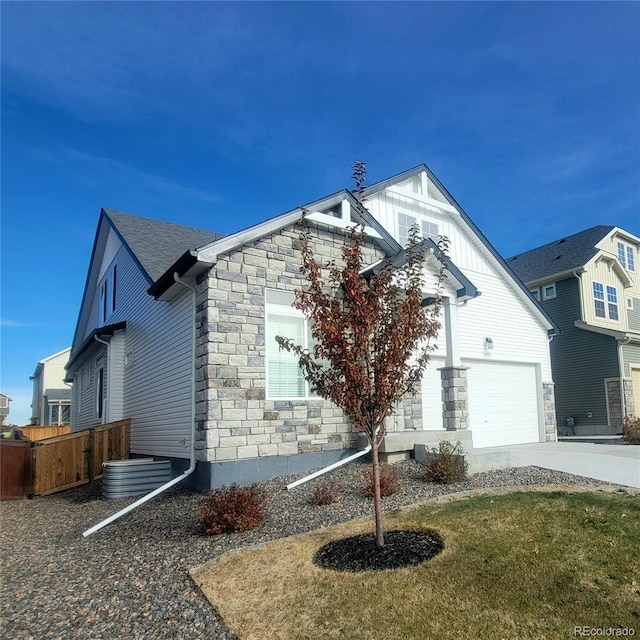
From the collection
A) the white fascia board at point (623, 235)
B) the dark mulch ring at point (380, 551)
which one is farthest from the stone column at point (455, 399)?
the white fascia board at point (623, 235)

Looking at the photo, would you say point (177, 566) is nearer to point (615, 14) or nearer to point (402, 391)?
point (402, 391)

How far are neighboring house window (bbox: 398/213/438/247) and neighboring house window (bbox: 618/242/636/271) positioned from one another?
12.5m

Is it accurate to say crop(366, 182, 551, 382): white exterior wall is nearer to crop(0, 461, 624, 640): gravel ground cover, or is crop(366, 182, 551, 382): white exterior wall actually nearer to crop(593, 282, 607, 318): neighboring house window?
crop(593, 282, 607, 318): neighboring house window

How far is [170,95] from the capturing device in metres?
12.1

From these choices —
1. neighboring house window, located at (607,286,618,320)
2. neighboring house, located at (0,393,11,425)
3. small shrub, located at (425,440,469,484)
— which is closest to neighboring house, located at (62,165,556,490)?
small shrub, located at (425,440,469,484)

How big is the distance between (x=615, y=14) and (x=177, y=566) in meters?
10.9

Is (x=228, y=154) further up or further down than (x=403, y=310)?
further up

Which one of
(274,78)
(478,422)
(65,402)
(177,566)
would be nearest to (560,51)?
(274,78)

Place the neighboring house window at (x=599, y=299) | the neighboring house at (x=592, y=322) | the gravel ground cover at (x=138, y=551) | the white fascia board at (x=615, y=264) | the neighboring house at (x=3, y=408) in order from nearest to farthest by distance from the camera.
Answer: the gravel ground cover at (x=138, y=551), the neighboring house at (x=592, y=322), the neighboring house window at (x=599, y=299), the white fascia board at (x=615, y=264), the neighboring house at (x=3, y=408)

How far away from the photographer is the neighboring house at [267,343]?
28.6 feet

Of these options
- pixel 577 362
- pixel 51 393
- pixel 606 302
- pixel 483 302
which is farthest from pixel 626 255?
pixel 51 393

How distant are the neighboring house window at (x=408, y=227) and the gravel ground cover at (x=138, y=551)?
6.52 metres

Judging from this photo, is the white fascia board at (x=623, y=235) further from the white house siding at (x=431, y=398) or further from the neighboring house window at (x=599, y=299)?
the white house siding at (x=431, y=398)

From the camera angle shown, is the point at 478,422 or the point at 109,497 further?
the point at 478,422
